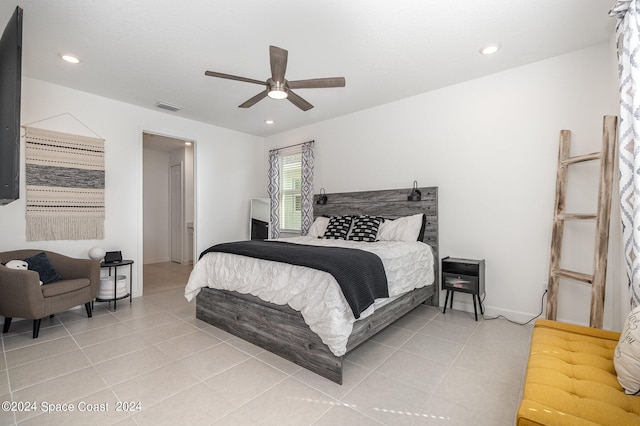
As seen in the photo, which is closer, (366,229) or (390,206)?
(366,229)

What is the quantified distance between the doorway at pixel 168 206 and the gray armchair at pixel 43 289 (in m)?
2.92

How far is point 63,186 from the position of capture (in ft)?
11.6

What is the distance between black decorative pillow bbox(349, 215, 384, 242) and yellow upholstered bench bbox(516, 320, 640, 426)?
6.62 ft

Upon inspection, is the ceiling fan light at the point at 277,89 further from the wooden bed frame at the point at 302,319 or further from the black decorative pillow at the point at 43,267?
the black decorative pillow at the point at 43,267

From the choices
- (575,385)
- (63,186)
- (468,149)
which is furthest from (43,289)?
(468,149)

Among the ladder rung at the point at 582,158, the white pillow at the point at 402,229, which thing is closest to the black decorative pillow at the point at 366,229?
the white pillow at the point at 402,229

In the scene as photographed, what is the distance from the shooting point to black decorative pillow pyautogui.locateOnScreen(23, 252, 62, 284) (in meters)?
3.03

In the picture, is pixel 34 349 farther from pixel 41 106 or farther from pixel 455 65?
pixel 455 65

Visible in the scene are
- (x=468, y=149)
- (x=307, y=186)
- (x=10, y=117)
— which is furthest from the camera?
(x=307, y=186)

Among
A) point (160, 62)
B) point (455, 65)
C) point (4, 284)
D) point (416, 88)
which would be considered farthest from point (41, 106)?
point (455, 65)

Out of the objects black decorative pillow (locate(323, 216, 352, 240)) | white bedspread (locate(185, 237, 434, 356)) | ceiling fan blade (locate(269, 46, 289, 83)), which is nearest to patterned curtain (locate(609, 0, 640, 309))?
white bedspread (locate(185, 237, 434, 356))

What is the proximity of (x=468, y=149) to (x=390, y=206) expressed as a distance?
116 centimetres

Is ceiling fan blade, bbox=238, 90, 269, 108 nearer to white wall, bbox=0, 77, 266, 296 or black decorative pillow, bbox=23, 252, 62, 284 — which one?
white wall, bbox=0, 77, 266, 296

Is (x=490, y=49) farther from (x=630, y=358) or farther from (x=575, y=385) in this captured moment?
(x=575, y=385)
